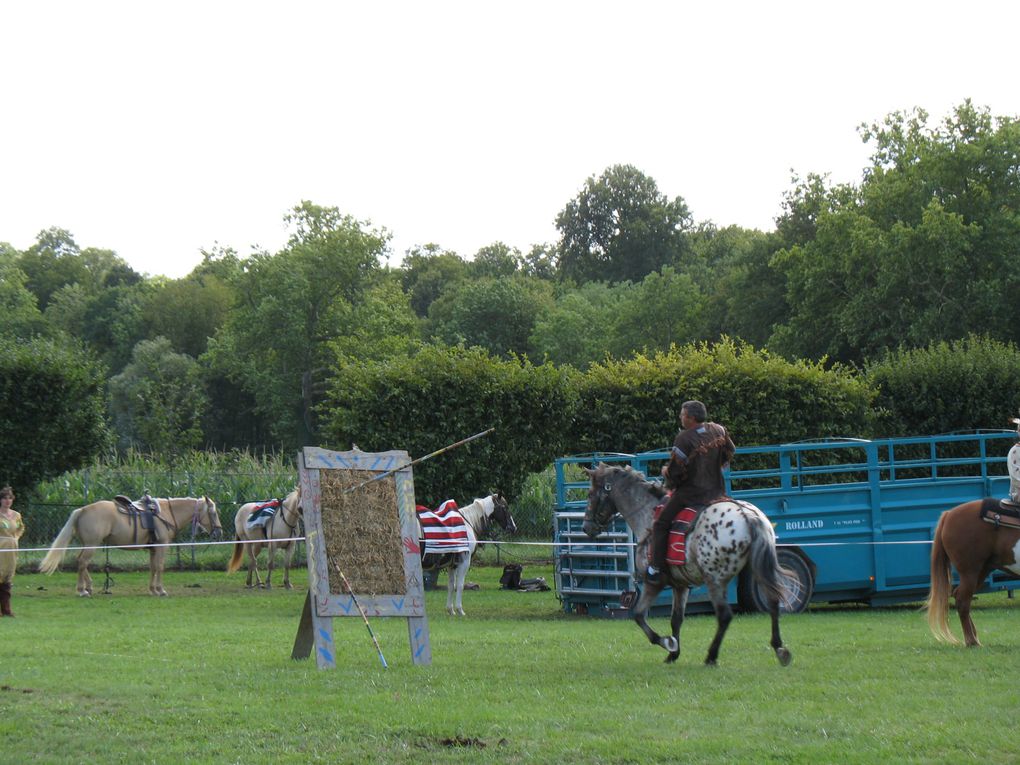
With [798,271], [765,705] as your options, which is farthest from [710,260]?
[765,705]

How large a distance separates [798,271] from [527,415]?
90.9ft

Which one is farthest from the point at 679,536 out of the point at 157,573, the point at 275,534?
the point at 275,534

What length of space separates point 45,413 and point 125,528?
4.24 metres

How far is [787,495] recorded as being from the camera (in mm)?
17156

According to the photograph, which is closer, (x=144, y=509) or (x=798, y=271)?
(x=144, y=509)

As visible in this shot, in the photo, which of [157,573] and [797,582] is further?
[157,573]

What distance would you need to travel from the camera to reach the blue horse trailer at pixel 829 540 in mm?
16859

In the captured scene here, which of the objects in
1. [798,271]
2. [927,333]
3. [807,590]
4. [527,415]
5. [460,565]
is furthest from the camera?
[798,271]

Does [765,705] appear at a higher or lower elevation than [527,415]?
lower

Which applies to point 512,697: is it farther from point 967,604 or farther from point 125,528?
point 125,528

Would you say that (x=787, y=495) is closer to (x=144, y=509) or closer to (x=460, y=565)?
(x=460, y=565)

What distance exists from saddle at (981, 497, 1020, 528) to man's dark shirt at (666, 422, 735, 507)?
3.16 meters

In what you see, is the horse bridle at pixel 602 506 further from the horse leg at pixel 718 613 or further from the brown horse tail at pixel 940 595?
the brown horse tail at pixel 940 595

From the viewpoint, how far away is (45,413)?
81.4 ft
